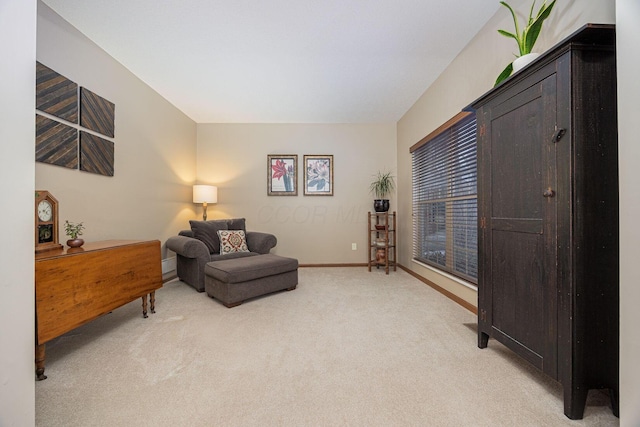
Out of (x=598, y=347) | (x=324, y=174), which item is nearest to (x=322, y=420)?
(x=598, y=347)

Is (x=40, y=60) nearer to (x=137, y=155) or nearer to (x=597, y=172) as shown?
(x=137, y=155)

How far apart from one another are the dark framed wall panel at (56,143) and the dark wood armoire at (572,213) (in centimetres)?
324

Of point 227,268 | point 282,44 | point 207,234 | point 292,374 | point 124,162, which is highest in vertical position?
point 282,44

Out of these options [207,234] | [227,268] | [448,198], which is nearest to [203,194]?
[207,234]

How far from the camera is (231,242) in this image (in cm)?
354

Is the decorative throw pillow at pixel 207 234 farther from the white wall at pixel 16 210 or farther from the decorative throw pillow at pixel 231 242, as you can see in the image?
the white wall at pixel 16 210

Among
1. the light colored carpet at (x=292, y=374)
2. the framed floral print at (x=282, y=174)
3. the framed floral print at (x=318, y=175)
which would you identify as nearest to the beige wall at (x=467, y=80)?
the light colored carpet at (x=292, y=374)

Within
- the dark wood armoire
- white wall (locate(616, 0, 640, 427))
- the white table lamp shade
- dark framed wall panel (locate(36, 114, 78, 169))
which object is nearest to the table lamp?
the white table lamp shade

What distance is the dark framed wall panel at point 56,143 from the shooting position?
1.93 meters

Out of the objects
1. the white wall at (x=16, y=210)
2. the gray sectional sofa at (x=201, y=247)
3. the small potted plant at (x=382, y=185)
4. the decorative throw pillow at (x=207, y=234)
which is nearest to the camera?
the white wall at (x=16, y=210)

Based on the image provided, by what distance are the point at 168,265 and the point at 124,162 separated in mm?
1512

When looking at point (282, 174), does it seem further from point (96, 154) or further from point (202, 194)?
point (96, 154)

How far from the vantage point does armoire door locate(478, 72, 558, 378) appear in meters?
1.25

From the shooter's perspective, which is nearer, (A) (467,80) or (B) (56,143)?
(B) (56,143)
